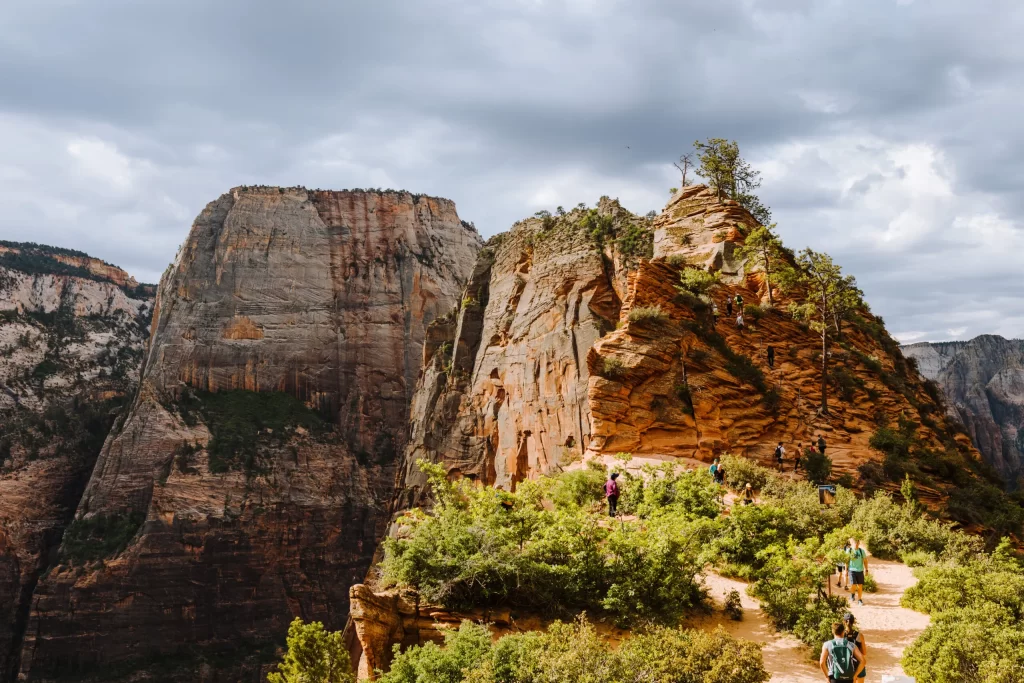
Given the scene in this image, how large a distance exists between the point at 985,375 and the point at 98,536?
101 meters

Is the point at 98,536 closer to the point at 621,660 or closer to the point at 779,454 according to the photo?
the point at 779,454

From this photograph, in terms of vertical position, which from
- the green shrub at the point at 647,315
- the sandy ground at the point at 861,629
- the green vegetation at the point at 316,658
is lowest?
the green vegetation at the point at 316,658

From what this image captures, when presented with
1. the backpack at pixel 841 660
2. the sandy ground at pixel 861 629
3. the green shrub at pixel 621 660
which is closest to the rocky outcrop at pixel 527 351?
the sandy ground at pixel 861 629

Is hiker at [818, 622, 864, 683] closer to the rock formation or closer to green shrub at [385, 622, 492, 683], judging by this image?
green shrub at [385, 622, 492, 683]

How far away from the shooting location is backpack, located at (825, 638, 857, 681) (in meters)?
10.7

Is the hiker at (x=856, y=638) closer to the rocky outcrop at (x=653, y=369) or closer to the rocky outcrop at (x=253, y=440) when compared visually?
the rocky outcrop at (x=653, y=369)

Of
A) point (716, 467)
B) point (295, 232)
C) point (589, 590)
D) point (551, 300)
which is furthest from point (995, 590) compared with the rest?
point (295, 232)

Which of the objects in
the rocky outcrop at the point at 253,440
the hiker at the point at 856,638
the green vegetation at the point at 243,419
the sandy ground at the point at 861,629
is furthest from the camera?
the green vegetation at the point at 243,419

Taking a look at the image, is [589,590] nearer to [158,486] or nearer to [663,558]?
[663,558]

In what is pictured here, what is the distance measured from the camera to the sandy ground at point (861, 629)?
41.1 ft

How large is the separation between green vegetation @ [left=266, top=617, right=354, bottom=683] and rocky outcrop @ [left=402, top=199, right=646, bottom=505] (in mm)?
14114

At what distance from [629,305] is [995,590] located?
16101mm

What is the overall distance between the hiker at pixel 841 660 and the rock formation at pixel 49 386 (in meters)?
72.1

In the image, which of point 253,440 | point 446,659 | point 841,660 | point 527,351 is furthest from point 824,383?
point 253,440
